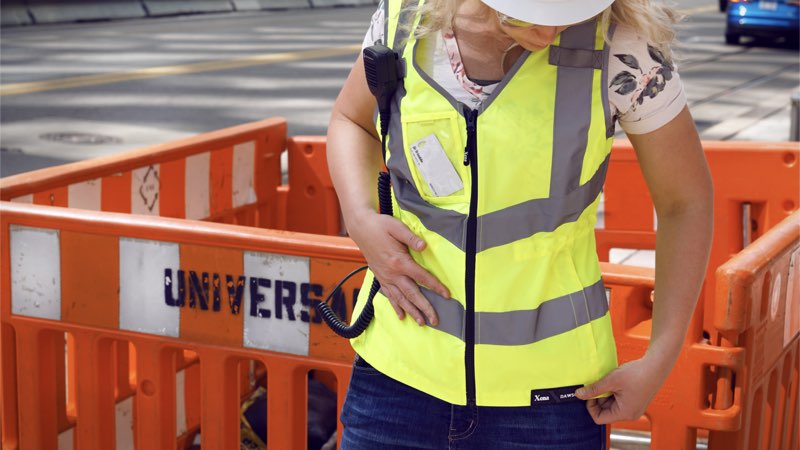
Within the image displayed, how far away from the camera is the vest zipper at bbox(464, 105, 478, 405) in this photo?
2.13m

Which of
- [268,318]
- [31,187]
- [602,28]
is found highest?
[602,28]

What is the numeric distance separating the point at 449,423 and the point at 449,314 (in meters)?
0.20

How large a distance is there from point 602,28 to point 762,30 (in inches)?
883

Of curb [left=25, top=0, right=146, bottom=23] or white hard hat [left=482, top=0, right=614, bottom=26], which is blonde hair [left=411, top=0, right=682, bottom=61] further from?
curb [left=25, top=0, right=146, bottom=23]

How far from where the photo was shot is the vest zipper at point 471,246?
213 centimetres

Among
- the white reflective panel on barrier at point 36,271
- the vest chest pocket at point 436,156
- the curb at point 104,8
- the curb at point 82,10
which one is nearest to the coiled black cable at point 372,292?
the vest chest pocket at point 436,156

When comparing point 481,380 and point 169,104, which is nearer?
point 481,380

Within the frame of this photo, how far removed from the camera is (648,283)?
3.00 meters

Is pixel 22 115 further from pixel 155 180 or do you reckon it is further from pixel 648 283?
pixel 648 283

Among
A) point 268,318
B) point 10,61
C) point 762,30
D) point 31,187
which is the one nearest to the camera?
point 268,318

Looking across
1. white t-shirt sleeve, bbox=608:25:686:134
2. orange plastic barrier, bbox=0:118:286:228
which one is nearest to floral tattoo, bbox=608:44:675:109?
white t-shirt sleeve, bbox=608:25:686:134

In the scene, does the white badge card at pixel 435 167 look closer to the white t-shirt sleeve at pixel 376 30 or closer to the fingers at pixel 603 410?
the white t-shirt sleeve at pixel 376 30

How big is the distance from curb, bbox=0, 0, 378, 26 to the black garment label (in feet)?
64.3

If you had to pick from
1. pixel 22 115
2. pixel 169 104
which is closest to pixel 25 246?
pixel 22 115
